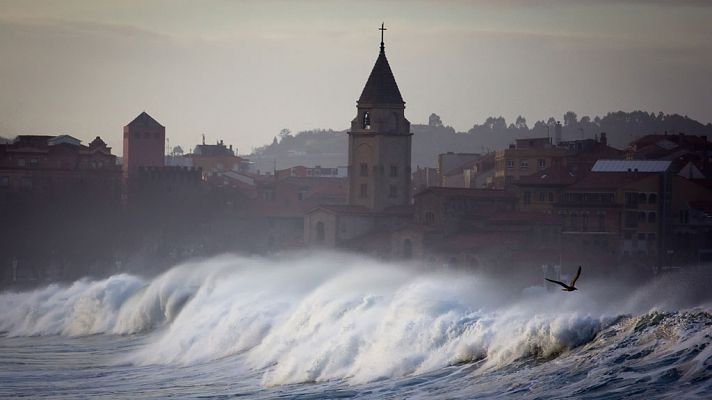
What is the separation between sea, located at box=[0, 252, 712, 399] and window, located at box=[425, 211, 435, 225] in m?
23.5

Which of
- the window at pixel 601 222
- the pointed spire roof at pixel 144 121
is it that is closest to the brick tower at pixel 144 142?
Result: the pointed spire roof at pixel 144 121

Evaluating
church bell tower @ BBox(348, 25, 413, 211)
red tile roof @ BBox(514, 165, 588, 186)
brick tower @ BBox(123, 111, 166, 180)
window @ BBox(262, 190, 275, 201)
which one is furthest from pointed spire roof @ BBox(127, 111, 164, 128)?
red tile roof @ BBox(514, 165, 588, 186)

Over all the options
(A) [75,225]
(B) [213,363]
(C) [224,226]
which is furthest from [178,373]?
(C) [224,226]

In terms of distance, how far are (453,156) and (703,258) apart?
75305 mm

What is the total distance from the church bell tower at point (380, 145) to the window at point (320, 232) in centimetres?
322

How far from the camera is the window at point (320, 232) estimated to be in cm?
9875

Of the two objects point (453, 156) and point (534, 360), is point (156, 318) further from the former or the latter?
point (453, 156)

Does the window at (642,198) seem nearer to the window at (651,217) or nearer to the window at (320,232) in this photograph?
the window at (651,217)

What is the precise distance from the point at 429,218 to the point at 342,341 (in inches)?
1994

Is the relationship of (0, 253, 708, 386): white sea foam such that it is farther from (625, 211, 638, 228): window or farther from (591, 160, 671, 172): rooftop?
(591, 160, 671, 172): rooftop

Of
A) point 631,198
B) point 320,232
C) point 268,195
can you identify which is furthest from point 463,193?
point 268,195

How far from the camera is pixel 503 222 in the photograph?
88.5 meters

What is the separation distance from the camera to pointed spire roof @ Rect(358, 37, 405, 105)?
9938cm

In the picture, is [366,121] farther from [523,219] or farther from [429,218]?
[523,219]
